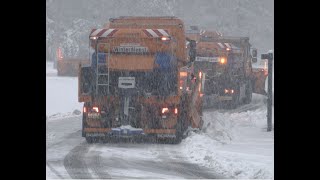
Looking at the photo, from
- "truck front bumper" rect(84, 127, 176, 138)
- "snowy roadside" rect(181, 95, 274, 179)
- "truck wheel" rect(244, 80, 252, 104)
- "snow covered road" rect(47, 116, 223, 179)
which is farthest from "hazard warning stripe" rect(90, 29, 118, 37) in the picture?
"truck wheel" rect(244, 80, 252, 104)

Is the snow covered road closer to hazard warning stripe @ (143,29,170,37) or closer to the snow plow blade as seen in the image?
hazard warning stripe @ (143,29,170,37)

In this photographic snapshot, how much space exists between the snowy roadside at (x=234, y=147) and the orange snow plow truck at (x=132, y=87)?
2.81ft

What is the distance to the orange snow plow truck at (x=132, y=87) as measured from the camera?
1423 cm

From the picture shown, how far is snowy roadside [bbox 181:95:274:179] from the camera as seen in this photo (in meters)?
10.7

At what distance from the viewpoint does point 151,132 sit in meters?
14.2

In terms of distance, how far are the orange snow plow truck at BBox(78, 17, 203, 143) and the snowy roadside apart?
0.86 metres

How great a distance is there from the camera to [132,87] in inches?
564

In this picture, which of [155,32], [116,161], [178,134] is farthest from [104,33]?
[116,161]

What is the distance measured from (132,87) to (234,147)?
260cm

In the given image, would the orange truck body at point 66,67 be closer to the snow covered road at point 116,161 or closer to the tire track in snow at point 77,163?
Result: the snow covered road at point 116,161

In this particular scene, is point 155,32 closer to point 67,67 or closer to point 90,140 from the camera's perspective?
point 90,140
